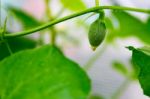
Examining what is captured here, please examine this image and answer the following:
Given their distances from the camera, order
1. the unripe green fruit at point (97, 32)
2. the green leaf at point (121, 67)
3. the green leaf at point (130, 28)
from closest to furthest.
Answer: the unripe green fruit at point (97, 32) < the green leaf at point (130, 28) < the green leaf at point (121, 67)

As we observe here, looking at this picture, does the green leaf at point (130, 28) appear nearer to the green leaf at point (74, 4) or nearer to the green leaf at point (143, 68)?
the green leaf at point (74, 4)

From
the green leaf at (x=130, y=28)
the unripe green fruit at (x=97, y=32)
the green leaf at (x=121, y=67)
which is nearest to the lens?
the unripe green fruit at (x=97, y=32)

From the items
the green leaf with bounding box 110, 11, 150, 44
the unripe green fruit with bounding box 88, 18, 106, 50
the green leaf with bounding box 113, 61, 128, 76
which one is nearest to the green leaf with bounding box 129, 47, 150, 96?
the unripe green fruit with bounding box 88, 18, 106, 50

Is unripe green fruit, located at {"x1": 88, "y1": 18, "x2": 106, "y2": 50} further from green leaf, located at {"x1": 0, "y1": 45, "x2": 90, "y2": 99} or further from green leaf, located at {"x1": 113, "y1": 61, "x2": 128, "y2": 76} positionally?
green leaf, located at {"x1": 113, "y1": 61, "x2": 128, "y2": 76}

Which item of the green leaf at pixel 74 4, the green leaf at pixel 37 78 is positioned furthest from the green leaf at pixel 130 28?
the green leaf at pixel 37 78

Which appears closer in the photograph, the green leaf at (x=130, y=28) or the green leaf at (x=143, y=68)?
the green leaf at (x=143, y=68)

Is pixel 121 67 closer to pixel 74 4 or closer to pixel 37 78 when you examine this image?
pixel 74 4

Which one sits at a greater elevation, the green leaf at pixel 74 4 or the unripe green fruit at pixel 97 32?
the unripe green fruit at pixel 97 32
